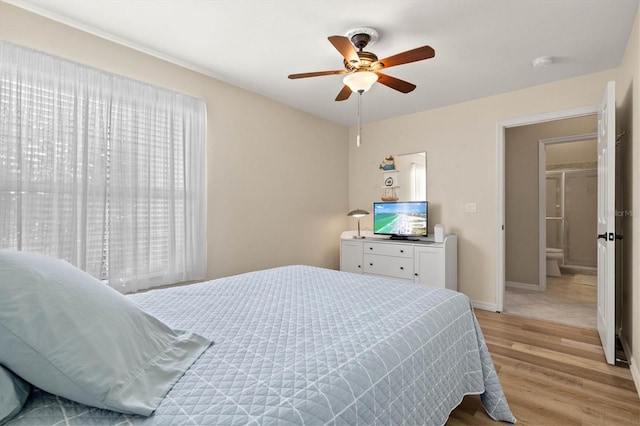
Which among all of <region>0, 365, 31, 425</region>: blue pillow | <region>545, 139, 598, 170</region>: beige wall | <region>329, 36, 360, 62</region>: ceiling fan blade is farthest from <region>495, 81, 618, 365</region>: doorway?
<region>545, 139, 598, 170</region>: beige wall

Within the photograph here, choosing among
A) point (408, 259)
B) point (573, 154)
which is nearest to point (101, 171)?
point (408, 259)

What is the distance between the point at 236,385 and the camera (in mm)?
917

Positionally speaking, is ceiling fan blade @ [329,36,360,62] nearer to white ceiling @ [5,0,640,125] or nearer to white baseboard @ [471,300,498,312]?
white ceiling @ [5,0,640,125]

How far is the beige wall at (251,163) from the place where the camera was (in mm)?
2504

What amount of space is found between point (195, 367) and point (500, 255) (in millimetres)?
3741

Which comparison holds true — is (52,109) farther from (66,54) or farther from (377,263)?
(377,263)

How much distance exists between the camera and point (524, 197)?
4.94 metres

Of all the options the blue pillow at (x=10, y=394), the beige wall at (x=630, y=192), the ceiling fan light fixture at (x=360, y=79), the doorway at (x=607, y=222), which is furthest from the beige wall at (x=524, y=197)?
the blue pillow at (x=10, y=394)

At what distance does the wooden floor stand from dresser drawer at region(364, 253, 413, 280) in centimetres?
106

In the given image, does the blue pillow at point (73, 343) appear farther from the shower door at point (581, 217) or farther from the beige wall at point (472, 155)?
the shower door at point (581, 217)

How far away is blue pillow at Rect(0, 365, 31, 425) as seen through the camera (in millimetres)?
733

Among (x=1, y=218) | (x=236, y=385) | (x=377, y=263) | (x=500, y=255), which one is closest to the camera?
(x=236, y=385)

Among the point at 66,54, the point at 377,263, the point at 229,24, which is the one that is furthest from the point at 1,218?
the point at 377,263

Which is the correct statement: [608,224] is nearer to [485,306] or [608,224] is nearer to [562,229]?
[485,306]
